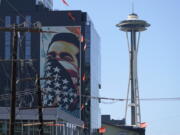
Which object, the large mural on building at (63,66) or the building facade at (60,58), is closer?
the building facade at (60,58)

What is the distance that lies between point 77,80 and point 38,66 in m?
12.7

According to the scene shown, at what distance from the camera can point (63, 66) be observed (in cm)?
19025

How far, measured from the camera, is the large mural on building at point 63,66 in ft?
616

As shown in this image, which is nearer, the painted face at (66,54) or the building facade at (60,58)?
the building facade at (60,58)

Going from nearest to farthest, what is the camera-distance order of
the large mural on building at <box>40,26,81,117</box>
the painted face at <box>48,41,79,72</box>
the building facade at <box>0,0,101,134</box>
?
the building facade at <box>0,0,101,134</box>, the large mural on building at <box>40,26,81,117</box>, the painted face at <box>48,41,79,72</box>

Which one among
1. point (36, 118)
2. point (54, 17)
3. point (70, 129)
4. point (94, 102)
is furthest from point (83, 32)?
point (36, 118)

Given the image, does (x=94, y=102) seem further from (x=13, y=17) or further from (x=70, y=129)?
(x=70, y=129)

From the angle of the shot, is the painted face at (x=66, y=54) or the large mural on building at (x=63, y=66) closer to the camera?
the large mural on building at (x=63, y=66)

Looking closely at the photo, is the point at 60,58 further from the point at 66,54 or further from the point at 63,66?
the point at 63,66

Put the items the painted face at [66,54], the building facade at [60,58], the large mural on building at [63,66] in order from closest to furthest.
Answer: the building facade at [60,58] → the large mural on building at [63,66] → the painted face at [66,54]

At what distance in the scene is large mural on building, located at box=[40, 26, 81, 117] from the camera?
616ft

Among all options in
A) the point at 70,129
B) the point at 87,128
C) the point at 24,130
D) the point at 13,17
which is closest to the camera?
the point at 24,130

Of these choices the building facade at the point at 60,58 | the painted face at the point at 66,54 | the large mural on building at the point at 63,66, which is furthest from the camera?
the painted face at the point at 66,54

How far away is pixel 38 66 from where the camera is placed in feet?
628
